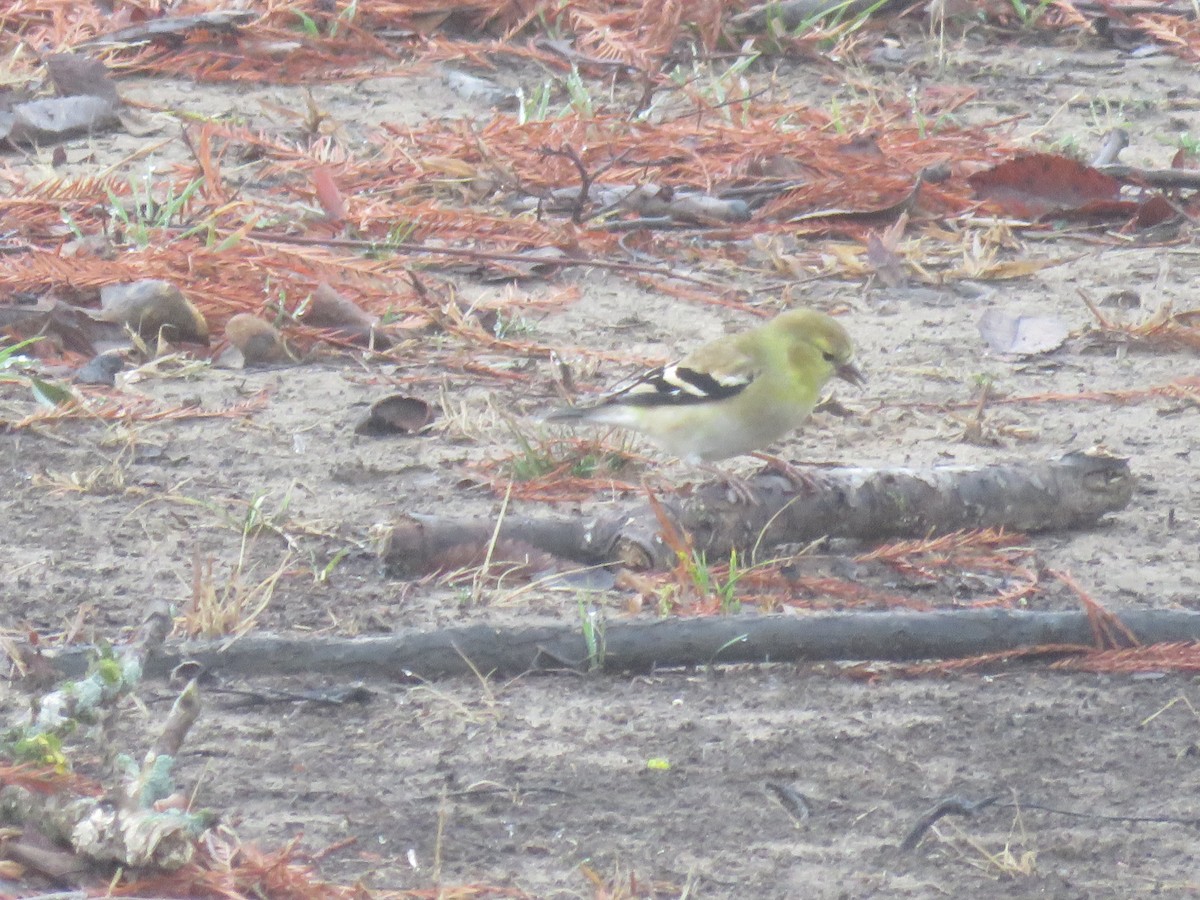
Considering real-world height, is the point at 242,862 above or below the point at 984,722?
above

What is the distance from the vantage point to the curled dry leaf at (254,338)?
5863mm

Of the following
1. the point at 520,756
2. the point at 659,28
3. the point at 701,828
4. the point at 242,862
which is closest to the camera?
the point at 242,862

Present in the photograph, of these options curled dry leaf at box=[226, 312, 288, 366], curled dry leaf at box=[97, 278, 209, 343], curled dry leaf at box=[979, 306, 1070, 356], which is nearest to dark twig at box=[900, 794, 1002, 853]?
curled dry leaf at box=[979, 306, 1070, 356]

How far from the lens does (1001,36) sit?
9.70 m

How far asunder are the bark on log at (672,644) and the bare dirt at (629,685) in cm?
5

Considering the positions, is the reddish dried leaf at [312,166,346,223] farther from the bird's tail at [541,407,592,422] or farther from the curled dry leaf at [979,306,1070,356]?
the curled dry leaf at [979,306,1070,356]

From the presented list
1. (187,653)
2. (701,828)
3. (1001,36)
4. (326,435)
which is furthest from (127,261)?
(1001,36)

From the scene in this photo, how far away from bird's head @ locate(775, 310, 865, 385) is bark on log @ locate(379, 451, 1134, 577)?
73 centimetres

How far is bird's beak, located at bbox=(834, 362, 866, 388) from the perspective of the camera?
5340mm

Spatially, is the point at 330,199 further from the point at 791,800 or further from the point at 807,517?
the point at 791,800

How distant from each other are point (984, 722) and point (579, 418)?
1.86m

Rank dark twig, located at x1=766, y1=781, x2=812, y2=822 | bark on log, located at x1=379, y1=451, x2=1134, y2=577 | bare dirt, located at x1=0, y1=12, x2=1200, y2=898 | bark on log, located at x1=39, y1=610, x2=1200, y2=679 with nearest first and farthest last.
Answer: bare dirt, located at x1=0, y1=12, x2=1200, y2=898 → dark twig, located at x1=766, y1=781, x2=812, y2=822 → bark on log, located at x1=39, y1=610, x2=1200, y2=679 → bark on log, located at x1=379, y1=451, x2=1134, y2=577

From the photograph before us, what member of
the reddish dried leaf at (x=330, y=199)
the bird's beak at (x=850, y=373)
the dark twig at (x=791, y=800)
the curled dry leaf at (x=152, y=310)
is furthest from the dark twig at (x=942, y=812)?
the reddish dried leaf at (x=330, y=199)

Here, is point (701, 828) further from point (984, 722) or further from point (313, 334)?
point (313, 334)
